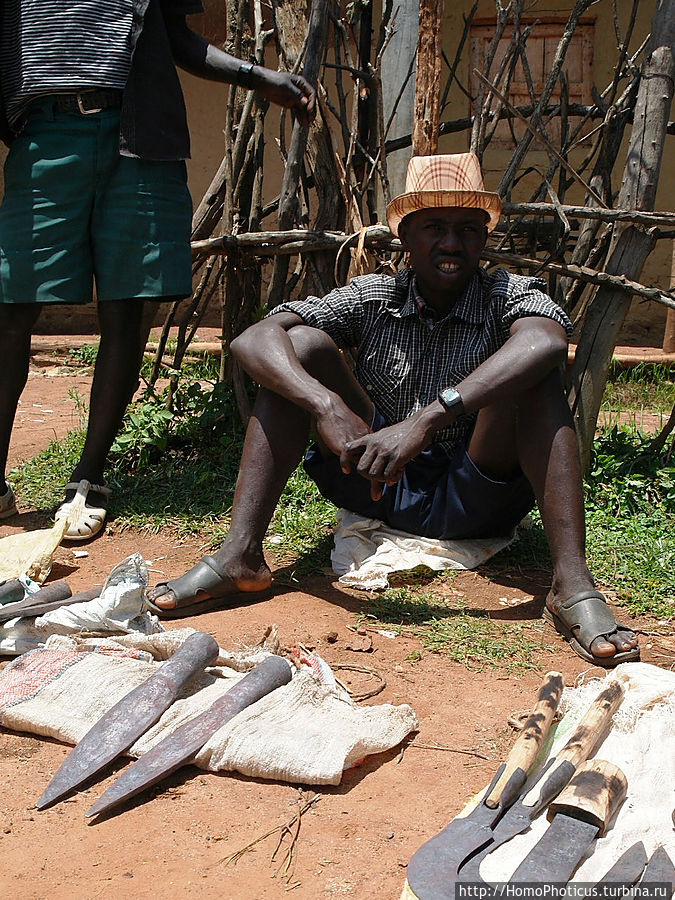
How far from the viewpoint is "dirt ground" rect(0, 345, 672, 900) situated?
1.71 meters

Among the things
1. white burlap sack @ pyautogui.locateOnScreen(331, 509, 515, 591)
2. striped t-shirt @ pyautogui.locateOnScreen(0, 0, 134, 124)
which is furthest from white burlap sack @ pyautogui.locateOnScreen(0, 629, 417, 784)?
striped t-shirt @ pyautogui.locateOnScreen(0, 0, 134, 124)

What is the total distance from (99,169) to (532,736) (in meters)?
2.48

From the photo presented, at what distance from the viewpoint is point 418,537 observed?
322 centimetres

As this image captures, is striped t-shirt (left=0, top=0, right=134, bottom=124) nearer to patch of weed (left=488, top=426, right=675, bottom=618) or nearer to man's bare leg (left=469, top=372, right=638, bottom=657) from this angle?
man's bare leg (left=469, top=372, right=638, bottom=657)

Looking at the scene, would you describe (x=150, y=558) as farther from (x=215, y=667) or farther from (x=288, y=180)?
(x=288, y=180)

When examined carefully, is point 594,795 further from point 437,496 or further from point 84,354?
point 84,354

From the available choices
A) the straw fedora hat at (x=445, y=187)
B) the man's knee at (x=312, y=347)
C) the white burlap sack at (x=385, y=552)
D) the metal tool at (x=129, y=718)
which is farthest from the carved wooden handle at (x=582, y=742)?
the straw fedora hat at (x=445, y=187)

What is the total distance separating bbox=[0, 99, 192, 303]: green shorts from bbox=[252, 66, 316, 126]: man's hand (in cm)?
44

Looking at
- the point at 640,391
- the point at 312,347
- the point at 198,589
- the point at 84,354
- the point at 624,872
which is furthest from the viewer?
the point at 84,354

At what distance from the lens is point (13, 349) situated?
3.58 metres

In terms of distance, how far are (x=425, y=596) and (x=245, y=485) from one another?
66 centimetres

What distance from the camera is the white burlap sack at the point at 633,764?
1.65 metres

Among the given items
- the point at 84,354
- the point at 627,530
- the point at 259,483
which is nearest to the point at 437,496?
the point at 259,483

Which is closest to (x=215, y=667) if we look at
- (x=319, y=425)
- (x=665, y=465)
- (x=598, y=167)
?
(x=319, y=425)
